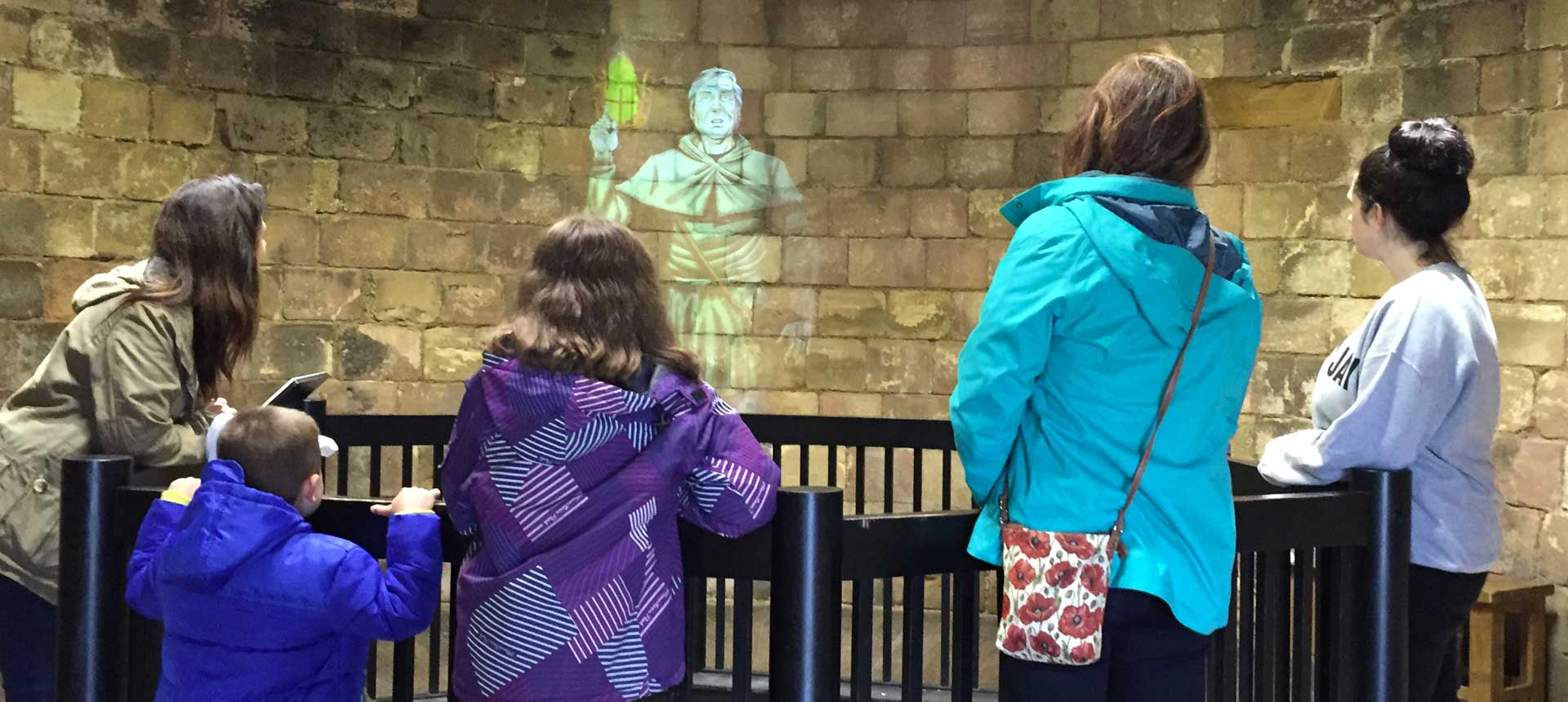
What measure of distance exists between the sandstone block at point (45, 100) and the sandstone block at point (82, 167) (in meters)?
0.07

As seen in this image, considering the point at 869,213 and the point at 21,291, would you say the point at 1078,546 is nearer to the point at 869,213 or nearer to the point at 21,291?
the point at 21,291

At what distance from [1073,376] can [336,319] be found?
496 centimetres

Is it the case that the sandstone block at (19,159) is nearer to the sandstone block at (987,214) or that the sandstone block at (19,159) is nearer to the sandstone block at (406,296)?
the sandstone block at (406,296)

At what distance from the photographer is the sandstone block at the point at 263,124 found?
597cm

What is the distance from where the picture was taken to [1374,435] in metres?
2.52

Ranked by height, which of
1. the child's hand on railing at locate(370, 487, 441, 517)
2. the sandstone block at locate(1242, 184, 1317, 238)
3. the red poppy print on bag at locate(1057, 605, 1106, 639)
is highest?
the sandstone block at locate(1242, 184, 1317, 238)

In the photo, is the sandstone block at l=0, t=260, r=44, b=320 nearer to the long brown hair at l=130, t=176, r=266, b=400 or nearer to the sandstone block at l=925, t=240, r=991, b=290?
the long brown hair at l=130, t=176, r=266, b=400

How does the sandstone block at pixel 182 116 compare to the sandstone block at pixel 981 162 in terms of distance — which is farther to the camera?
the sandstone block at pixel 981 162

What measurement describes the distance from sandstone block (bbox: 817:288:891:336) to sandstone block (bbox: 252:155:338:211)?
239 centimetres

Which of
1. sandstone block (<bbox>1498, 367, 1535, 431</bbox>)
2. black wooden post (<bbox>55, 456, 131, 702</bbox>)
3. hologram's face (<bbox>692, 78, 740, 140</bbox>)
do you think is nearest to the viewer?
black wooden post (<bbox>55, 456, 131, 702</bbox>)

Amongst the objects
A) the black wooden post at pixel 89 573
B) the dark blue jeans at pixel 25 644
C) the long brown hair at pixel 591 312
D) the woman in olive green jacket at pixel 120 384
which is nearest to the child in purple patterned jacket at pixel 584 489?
the long brown hair at pixel 591 312

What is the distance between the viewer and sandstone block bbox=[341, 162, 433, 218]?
630 cm

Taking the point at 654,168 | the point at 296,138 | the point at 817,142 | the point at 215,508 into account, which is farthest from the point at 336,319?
the point at 215,508

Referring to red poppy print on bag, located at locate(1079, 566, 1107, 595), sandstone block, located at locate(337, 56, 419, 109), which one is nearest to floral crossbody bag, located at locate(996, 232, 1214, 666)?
red poppy print on bag, located at locate(1079, 566, 1107, 595)
